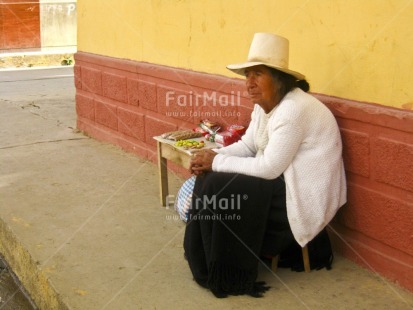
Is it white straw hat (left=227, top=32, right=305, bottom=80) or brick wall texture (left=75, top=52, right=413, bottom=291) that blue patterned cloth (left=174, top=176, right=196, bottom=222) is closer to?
brick wall texture (left=75, top=52, right=413, bottom=291)

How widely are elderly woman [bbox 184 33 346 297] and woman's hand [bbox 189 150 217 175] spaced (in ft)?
0.26

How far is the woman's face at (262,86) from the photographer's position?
3.64m

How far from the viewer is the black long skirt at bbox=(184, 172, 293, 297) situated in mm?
3436

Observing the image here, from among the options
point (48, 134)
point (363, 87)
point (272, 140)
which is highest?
point (363, 87)

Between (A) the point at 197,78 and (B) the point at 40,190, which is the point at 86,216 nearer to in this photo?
(B) the point at 40,190

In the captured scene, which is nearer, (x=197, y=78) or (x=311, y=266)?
(x=311, y=266)

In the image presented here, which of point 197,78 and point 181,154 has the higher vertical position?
point 197,78

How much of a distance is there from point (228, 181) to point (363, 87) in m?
0.90

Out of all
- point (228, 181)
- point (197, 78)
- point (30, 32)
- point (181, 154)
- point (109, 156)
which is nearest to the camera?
point (228, 181)

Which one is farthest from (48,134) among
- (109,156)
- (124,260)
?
(124,260)

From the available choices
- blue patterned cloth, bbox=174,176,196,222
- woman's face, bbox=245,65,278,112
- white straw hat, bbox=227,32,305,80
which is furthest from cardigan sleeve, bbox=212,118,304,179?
→ blue patterned cloth, bbox=174,176,196,222

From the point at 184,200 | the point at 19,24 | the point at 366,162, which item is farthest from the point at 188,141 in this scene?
the point at 19,24

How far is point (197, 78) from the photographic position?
513cm

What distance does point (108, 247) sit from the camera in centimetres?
412
